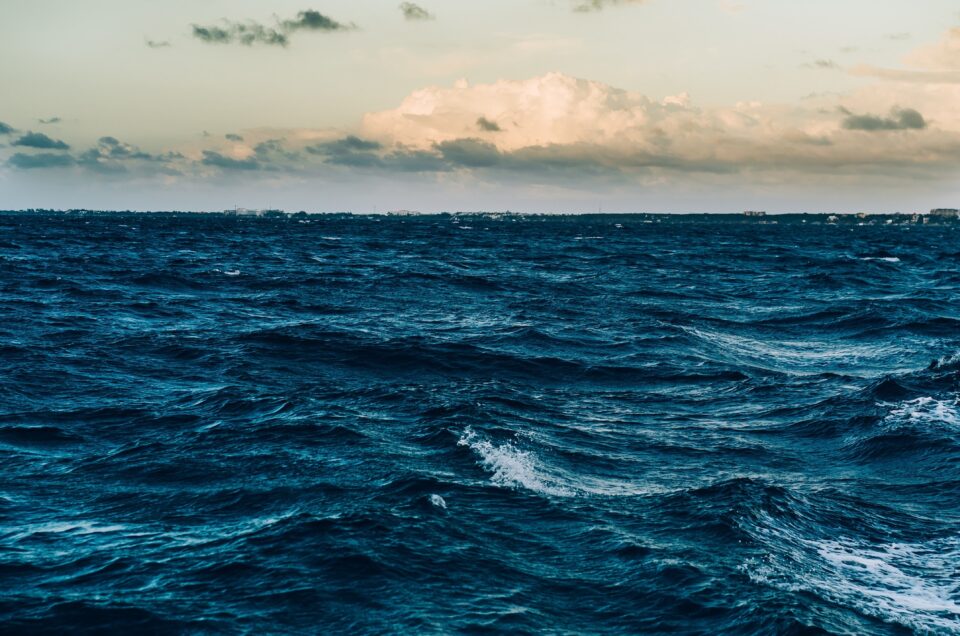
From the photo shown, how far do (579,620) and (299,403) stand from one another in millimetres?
18340

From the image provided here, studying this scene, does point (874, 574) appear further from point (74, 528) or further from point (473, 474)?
point (74, 528)

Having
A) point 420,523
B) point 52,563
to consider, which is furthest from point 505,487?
point 52,563

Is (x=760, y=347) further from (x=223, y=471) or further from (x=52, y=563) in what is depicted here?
(x=52, y=563)

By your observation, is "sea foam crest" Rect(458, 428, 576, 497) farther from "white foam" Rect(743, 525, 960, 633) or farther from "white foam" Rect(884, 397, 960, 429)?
"white foam" Rect(884, 397, 960, 429)

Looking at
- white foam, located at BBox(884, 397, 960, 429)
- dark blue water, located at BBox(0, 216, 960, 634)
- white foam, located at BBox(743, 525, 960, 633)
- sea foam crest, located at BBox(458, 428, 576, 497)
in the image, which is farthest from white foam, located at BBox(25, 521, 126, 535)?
white foam, located at BBox(884, 397, 960, 429)

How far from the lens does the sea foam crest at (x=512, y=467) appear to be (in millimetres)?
22031

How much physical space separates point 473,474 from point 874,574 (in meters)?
10.0

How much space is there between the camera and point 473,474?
74.8 ft

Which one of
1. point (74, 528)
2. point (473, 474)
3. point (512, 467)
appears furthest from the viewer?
point (512, 467)

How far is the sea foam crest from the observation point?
22.0 m

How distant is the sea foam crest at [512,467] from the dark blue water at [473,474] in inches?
4.2

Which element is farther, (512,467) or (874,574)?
(512,467)

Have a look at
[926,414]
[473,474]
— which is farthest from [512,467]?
[926,414]

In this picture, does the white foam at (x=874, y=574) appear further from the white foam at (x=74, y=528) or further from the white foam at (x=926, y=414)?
the white foam at (x=74, y=528)
